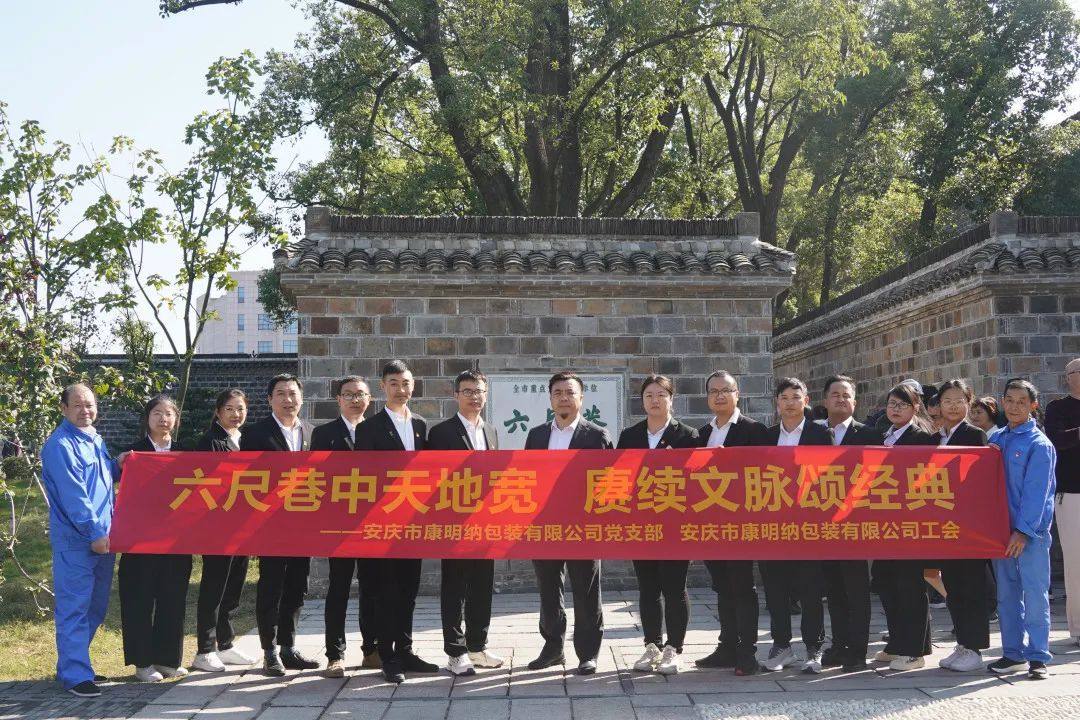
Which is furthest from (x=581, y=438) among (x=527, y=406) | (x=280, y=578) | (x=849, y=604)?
(x=527, y=406)

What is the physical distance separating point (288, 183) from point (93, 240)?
31.5 feet

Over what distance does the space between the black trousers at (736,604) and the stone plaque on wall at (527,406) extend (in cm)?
312

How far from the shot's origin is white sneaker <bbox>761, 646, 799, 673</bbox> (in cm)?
565

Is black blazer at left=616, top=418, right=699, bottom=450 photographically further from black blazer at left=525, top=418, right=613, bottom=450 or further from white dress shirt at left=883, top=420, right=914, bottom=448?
white dress shirt at left=883, top=420, right=914, bottom=448

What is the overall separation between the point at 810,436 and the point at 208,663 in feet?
11.8

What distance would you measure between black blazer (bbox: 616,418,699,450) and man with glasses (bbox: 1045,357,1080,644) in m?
2.40

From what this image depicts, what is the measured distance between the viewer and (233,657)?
234 inches

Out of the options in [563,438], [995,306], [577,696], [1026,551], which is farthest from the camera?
[995,306]

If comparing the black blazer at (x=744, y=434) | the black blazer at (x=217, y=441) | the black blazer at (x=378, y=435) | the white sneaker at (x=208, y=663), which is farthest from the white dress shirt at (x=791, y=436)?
the white sneaker at (x=208, y=663)

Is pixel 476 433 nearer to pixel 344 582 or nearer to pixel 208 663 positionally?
pixel 344 582

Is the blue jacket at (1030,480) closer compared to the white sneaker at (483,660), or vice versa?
the blue jacket at (1030,480)

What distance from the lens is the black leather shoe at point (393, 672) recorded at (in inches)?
215

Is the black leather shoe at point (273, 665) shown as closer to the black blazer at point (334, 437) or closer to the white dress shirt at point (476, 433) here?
the black blazer at point (334, 437)

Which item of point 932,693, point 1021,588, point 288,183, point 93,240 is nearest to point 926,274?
point 1021,588
